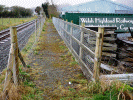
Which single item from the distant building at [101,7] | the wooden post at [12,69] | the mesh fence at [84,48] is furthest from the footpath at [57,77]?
the distant building at [101,7]

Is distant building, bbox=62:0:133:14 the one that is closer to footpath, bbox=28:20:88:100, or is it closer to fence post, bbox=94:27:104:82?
footpath, bbox=28:20:88:100

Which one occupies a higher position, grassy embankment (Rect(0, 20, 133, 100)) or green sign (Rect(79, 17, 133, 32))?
green sign (Rect(79, 17, 133, 32))

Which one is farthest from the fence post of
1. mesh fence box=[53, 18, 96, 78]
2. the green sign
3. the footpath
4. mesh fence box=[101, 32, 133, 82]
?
the green sign

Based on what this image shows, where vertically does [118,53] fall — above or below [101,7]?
below

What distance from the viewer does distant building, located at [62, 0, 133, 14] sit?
20203 mm

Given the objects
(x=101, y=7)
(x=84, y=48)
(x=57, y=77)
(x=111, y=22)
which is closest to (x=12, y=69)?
(x=57, y=77)

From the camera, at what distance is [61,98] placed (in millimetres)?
3742

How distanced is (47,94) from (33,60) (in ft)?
10.4

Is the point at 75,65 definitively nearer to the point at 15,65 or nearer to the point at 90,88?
the point at 90,88

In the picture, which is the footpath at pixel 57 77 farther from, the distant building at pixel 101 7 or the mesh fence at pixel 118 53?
the distant building at pixel 101 7

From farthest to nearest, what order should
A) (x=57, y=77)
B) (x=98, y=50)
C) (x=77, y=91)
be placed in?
(x=57, y=77) → (x=77, y=91) → (x=98, y=50)

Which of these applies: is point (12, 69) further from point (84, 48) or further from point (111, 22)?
point (111, 22)

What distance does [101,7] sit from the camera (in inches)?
811

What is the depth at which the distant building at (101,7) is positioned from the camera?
20203 mm
